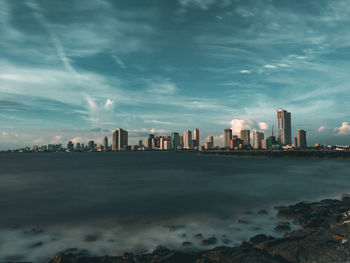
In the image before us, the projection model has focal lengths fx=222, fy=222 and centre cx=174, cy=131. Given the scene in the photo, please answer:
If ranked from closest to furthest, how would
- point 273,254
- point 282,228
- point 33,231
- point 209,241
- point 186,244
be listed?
point 273,254 < point 186,244 < point 209,241 < point 282,228 < point 33,231

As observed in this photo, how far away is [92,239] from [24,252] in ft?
10.4

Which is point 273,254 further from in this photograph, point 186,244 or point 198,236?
point 198,236

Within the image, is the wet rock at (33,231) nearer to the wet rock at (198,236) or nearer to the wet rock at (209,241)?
the wet rock at (198,236)

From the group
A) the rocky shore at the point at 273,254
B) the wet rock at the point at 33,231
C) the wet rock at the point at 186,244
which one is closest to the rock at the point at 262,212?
the rocky shore at the point at 273,254

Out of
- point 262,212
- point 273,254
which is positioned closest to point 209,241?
point 273,254

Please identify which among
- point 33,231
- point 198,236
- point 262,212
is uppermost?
point 198,236

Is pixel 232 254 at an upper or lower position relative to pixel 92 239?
upper

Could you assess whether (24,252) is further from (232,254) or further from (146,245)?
(232,254)

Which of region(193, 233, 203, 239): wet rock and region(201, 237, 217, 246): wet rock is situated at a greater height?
region(201, 237, 217, 246): wet rock

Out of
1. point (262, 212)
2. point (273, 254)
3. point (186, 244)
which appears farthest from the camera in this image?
point (262, 212)

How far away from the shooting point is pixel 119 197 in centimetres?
2545

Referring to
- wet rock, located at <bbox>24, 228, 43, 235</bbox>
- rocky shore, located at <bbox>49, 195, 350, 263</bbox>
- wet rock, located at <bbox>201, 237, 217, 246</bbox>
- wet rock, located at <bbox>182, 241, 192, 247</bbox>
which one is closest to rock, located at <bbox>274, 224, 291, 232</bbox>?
rocky shore, located at <bbox>49, 195, 350, 263</bbox>

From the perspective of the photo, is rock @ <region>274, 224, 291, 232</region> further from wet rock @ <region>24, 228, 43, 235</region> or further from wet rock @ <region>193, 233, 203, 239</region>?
wet rock @ <region>24, 228, 43, 235</region>

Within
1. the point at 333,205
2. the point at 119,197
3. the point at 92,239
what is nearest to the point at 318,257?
the point at 92,239
